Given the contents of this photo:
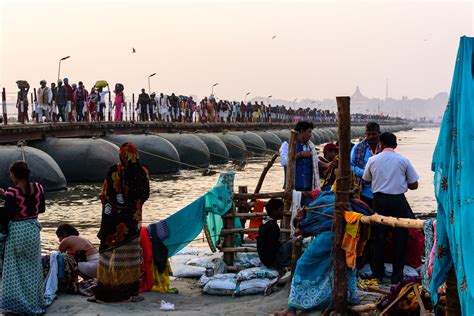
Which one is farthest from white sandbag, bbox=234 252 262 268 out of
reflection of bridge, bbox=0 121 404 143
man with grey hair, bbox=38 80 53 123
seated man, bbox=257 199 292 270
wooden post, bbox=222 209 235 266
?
man with grey hair, bbox=38 80 53 123

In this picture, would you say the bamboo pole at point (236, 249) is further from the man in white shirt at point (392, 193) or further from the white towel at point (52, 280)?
the white towel at point (52, 280)

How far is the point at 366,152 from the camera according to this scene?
816cm

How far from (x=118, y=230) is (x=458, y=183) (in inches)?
163

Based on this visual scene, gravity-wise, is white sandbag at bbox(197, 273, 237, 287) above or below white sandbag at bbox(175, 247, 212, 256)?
above

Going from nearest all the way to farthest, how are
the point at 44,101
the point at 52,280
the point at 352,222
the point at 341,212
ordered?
the point at 352,222
the point at 341,212
the point at 52,280
the point at 44,101

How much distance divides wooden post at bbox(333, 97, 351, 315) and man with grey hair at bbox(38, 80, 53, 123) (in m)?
21.0

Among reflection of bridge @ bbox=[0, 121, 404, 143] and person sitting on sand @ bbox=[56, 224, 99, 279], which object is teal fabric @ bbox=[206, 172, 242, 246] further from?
reflection of bridge @ bbox=[0, 121, 404, 143]

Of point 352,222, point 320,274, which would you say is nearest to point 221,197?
point 320,274

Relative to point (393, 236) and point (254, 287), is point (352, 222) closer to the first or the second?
point (393, 236)

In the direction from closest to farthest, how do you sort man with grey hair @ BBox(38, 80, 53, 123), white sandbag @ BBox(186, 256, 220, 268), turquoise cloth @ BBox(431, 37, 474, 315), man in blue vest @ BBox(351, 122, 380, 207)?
turquoise cloth @ BBox(431, 37, 474, 315)
man in blue vest @ BBox(351, 122, 380, 207)
white sandbag @ BBox(186, 256, 220, 268)
man with grey hair @ BBox(38, 80, 53, 123)

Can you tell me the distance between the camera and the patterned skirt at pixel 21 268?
6707 millimetres

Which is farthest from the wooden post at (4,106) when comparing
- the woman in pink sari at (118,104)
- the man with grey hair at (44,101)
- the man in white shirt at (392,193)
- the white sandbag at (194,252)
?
the man in white shirt at (392,193)

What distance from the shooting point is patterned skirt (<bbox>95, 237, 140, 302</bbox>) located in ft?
23.7

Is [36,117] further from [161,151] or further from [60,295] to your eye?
[60,295]
